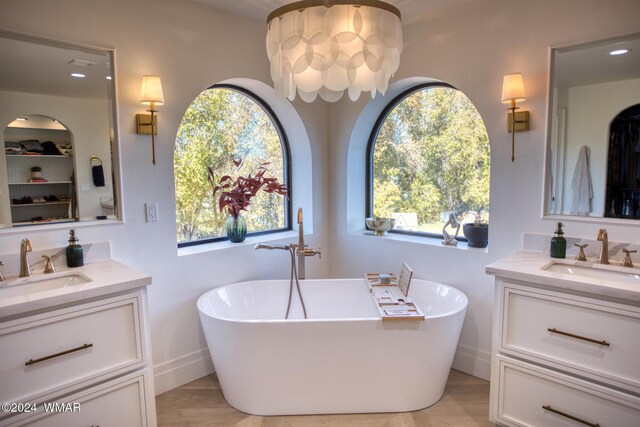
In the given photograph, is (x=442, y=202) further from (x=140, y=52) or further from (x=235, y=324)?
(x=140, y=52)

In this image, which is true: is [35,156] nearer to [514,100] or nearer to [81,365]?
[81,365]

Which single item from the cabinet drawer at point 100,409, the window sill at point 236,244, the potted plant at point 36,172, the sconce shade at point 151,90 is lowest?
the cabinet drawer at point 100,409

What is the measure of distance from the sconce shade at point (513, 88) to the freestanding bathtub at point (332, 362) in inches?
48.7

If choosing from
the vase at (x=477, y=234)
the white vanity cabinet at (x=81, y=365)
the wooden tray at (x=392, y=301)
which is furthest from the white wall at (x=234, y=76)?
the white vanity cabinet at (x=81, y=365)

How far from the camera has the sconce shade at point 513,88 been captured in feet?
7.52

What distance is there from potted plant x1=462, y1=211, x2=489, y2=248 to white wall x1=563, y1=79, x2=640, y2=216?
564mm

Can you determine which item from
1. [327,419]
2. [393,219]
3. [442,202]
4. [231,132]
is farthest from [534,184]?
[231,132]

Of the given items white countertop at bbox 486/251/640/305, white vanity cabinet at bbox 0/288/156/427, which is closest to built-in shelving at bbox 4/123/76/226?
white vanity cabinet at bbox 0/288/156/427

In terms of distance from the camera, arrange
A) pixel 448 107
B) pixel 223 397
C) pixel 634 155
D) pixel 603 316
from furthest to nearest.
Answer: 1. pixel 448 107
2. pixel 223 397
3. pixel 634 155
4. pixel 603 316

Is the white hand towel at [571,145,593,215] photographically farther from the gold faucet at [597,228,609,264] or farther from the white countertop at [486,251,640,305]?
the white countertop at [486,251,640,305]

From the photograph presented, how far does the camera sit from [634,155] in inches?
83.0

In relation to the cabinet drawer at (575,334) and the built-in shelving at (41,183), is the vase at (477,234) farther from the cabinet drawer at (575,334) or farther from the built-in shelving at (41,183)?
the built-in shelving at (41,183)

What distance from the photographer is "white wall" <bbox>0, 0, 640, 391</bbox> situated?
2166mm

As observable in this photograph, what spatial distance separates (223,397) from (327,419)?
2.27 ft
